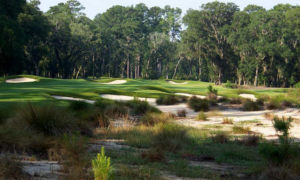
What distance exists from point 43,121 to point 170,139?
295cm

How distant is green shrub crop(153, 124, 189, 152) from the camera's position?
8.70 meters

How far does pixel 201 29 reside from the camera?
65.6 m

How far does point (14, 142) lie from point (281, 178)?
187 inches

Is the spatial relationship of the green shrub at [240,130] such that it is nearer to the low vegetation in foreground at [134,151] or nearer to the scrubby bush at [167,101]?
the low vegetation in foreground at [134,151]

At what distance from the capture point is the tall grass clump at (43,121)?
8.66m

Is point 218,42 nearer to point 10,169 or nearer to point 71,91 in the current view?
point 71,91

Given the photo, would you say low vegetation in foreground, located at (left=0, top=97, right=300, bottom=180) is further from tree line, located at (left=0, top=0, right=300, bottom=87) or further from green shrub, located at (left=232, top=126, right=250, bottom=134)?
tree line, located at (left=0, top=0, right=300, bottom=87)

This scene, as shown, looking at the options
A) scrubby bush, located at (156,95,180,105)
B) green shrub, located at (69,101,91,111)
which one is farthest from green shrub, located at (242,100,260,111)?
green shrub, located at (69,101,91,111)

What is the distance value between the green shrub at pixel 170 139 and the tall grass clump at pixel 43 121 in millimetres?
2036

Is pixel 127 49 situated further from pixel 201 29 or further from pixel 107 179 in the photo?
pixel 107 179

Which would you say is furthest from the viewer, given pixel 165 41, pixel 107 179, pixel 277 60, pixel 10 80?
pixel 165 41

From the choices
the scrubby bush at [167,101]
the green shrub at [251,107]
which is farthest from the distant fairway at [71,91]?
the green shrub at [251,107]

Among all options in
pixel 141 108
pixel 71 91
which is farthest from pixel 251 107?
pixel 71 91

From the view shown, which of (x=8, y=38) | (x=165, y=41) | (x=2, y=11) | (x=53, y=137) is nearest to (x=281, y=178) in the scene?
(x=53, y=137)
